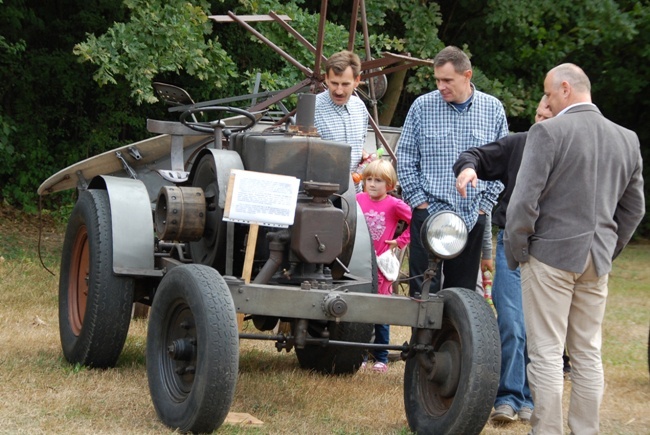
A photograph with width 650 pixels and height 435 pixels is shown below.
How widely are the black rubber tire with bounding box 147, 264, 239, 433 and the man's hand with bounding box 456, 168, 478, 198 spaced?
1180mm

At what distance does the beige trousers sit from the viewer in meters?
4.44

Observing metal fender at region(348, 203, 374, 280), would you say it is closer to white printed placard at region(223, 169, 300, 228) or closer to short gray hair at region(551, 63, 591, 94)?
white printed placard at region(223, 169, 300, 228)

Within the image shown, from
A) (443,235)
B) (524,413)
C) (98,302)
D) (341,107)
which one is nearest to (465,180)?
(443,235)

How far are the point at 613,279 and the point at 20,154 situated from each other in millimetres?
8378

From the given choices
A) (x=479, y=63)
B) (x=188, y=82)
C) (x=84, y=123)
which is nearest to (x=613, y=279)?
(x=479, y=63)

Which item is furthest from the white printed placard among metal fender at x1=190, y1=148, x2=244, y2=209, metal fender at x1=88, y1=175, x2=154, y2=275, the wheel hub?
metal fender at x1=88, y1=175, x2=154, y2=275

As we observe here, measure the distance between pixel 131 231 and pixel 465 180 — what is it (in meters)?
1.92

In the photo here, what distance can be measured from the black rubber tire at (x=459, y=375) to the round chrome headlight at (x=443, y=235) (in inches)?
7.9

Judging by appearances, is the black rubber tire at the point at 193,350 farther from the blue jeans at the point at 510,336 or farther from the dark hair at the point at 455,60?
the dark hair at the point at 455,60

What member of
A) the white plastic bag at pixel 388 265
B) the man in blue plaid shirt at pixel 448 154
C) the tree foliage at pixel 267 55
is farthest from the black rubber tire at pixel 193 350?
the tree foliage at pixel 267 55

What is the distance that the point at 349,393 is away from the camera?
18.1 ft

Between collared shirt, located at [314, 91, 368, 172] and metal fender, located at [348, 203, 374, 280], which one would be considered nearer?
metal fender, located at [348, 203, 374, 280]

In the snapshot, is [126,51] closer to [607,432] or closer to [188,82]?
[188,82]

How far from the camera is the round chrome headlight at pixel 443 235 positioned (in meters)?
4.55
